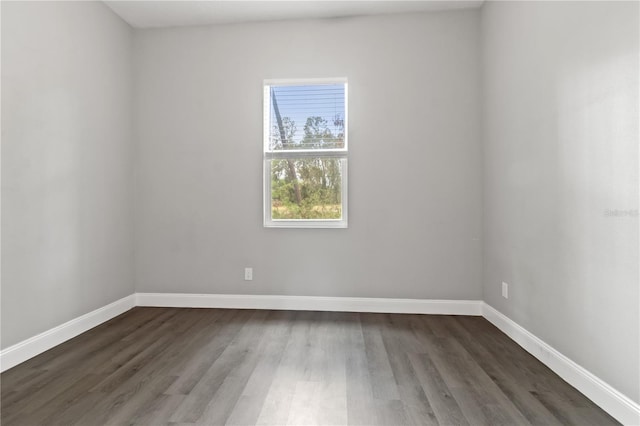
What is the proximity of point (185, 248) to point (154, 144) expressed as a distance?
1.16 meters

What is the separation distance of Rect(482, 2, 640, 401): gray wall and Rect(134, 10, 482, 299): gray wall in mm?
443

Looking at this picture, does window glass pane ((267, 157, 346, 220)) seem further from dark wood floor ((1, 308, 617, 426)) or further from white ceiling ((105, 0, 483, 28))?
white ceiling ((105, 0, 483, 28))

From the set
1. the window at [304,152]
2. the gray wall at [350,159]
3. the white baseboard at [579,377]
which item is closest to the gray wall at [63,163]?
the gray wall at [350,159]

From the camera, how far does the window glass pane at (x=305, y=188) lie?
11.4 feet

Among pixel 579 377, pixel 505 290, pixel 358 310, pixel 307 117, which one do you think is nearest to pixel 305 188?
pixel 307 117

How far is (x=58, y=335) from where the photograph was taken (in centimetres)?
262

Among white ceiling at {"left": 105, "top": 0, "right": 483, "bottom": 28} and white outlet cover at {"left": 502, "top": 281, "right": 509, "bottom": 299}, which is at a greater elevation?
white ceiling at {"left": 105, "top": 0, "right": 483, "bottom": 28}

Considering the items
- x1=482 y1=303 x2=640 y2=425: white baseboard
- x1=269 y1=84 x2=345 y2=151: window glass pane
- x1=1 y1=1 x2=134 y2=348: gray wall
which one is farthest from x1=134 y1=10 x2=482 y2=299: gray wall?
x1=482 y1=303 x2=640 y2=425: white baseboard

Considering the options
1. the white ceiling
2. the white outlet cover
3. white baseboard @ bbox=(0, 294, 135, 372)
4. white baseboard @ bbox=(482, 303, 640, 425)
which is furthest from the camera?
the white ceiling

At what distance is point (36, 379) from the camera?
2059 mm

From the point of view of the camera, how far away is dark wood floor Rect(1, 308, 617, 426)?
169 centimetres

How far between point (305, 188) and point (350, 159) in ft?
1.81

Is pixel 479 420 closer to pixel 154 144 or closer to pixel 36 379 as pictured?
pixel 36 379

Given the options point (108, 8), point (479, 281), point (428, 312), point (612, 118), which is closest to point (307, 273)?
point (428, 312)
